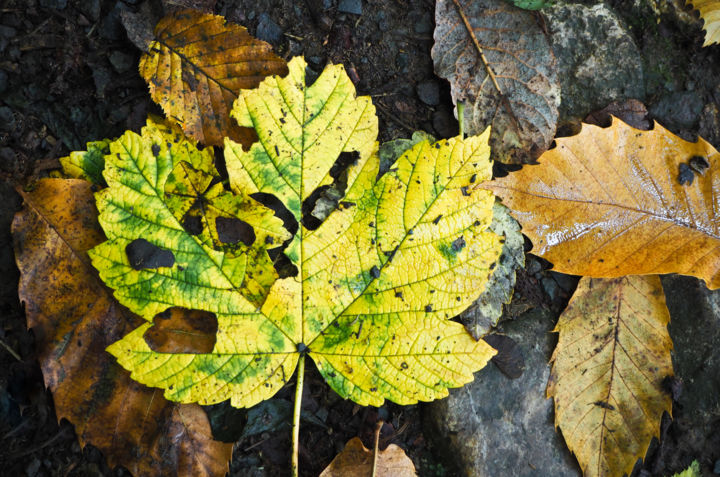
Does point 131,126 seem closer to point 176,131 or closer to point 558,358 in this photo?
point 176,131

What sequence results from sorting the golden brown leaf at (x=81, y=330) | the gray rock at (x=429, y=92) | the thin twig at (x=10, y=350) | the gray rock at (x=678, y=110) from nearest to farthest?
the golden brown leaf at (x=81, y=330) → the thin twig at (x=10, y=350) → the gray rock at (x=429, y=92) → the gray rock at (x=678, y=110)

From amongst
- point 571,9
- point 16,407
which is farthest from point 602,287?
point 16,407

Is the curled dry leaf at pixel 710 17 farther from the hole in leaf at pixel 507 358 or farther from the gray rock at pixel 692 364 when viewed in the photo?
the hole in leaf at pixel 507 358

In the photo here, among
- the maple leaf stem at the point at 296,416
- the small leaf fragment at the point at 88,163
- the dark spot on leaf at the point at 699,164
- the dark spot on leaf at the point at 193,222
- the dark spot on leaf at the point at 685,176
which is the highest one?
the dark spot on leaf at the point at 699,164

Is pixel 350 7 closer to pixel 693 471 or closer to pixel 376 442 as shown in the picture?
pixel 376 442

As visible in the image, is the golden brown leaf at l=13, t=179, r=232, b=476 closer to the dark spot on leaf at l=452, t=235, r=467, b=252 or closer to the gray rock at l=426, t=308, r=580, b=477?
the gray rock at l=426, t=308, r=580, b=477

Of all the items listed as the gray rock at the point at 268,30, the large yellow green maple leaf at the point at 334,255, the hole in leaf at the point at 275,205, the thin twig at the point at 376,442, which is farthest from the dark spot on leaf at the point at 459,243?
the gray rock at the point at 268,30
